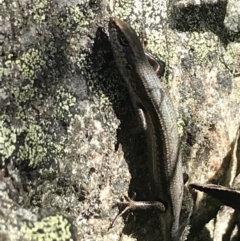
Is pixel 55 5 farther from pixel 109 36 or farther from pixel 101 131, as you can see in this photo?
pixel 101 131

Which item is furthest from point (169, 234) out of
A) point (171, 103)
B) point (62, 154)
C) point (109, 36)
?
point (109, 36)

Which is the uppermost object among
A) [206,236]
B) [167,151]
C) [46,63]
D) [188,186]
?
[46,63]

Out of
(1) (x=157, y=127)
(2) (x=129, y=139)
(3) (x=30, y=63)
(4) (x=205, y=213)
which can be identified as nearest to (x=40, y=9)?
(3) (x=30, y=63)

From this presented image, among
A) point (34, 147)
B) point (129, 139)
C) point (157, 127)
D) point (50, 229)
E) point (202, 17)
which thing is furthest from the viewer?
point (202, 17)

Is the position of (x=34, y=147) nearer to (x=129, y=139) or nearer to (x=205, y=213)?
(x=129, y=139)

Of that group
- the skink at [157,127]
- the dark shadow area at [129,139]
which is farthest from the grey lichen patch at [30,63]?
the skink at [157,127]

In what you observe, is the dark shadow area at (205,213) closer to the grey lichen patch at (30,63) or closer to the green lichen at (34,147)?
the green lichen at (34,147)

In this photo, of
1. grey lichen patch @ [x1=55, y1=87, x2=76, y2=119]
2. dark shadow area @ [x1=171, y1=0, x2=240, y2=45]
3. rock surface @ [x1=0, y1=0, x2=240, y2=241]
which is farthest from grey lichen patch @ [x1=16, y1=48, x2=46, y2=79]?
dark shadow area @ [x1=171, y1=0, x2=240, y2=45]
